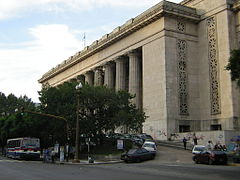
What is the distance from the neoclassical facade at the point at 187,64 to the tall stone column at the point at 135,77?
21 centimetres

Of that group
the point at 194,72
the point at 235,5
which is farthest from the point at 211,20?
the point at 194,72

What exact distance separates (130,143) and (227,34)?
22.2 m

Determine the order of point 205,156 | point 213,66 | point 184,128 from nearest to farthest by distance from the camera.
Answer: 1. point 205,156
2. point 184,128
3. point 213,66

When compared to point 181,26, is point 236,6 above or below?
above

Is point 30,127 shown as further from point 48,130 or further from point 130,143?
point 130,143

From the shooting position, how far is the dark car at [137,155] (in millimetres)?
32281

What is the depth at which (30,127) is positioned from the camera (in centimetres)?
4822

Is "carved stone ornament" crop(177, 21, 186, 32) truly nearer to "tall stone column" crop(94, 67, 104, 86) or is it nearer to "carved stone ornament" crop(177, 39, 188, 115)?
"carved stone ornament" crop(177, 39, 188, 115)

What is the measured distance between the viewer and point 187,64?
53719 millimetres

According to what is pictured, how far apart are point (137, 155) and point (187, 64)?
996 inches

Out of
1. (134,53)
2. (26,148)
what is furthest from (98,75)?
(26,148)

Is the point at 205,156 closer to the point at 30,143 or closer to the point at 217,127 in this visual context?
the point at 217,127

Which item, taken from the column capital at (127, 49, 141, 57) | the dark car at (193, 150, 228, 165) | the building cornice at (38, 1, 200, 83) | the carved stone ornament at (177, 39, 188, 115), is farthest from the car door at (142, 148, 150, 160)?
the column capital at (127, 49, 141, 57)

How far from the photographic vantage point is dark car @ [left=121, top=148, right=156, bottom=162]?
32.3 m
